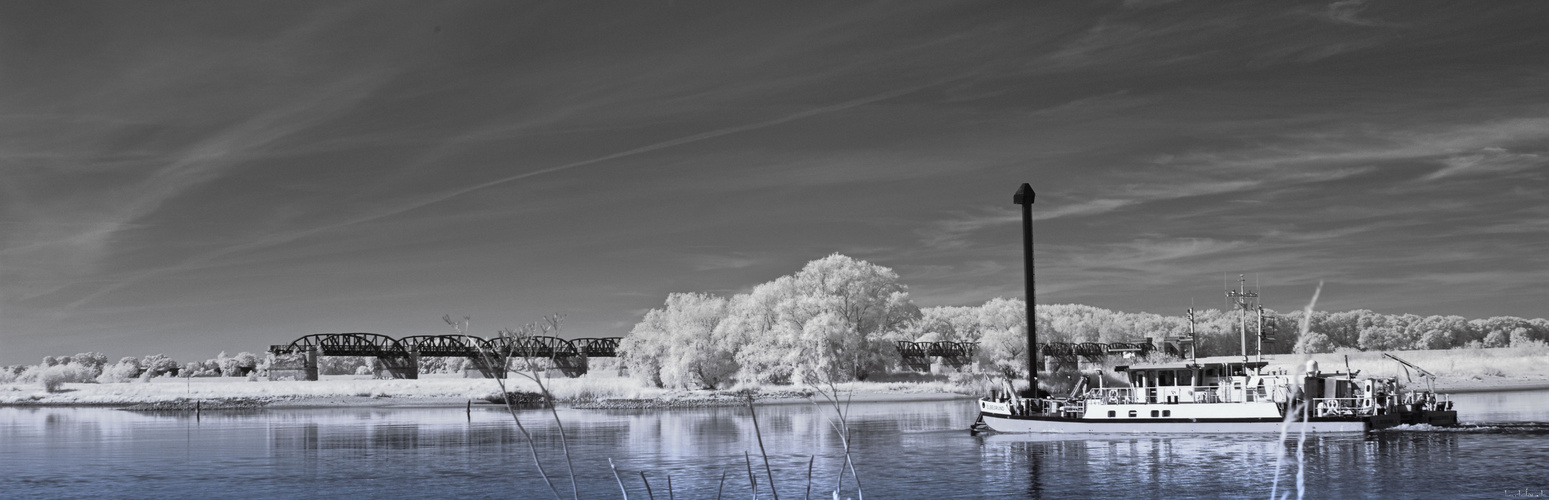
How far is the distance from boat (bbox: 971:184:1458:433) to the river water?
1.42m

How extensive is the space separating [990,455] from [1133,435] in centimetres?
1468

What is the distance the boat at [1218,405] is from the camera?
6325cm

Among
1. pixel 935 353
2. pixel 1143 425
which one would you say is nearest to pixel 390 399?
pixel 935 353

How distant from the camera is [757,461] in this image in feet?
170

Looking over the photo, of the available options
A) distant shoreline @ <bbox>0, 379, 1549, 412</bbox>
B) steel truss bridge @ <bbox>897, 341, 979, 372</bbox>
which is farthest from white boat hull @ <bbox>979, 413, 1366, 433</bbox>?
steel truss bridge @ <bbox>897, 341, 979, 372</bbox>

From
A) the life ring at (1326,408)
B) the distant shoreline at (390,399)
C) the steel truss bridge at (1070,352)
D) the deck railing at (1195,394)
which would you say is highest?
the deck railing at (1195,394)

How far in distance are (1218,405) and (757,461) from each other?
26.8m

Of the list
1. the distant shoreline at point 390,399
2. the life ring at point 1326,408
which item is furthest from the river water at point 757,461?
the distant shoreline at point 390,399

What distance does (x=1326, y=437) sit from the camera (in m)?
61.3

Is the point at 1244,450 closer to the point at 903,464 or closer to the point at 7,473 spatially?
the point at 903,464

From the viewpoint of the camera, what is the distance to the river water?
40844mm

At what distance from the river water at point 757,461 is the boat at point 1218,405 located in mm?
1417

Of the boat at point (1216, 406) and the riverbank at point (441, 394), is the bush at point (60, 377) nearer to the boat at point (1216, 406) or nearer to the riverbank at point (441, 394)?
the riverbank at point (441, 394)

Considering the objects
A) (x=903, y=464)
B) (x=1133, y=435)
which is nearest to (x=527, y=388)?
(x=1133, y=435)
